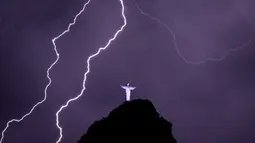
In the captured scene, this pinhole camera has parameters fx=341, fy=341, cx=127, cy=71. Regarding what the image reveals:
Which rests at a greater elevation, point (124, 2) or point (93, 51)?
point (124, 2)

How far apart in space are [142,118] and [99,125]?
65 cm

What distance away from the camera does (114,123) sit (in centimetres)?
500

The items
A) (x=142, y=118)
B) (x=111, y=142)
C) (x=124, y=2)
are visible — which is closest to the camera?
(x=111, y=142)

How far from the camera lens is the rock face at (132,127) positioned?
4832 mm

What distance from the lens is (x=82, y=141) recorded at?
478 centimetres

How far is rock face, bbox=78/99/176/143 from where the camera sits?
483cm

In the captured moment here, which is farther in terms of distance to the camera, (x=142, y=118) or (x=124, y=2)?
(x=124, y=2)

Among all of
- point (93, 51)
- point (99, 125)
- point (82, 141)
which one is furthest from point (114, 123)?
point (93, 51)

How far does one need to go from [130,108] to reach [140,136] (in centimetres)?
47

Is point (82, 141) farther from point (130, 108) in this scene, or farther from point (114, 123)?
point (130, 108)

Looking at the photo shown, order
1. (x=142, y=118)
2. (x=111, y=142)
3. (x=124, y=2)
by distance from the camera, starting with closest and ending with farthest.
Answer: (x=111, y=142), (x=142, y=118), (x=124, y=2)

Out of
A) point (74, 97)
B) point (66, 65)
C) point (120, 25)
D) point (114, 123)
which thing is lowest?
point (114, 123)

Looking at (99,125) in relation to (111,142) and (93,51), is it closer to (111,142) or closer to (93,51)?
(111,142)

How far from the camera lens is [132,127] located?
4.98 meters
